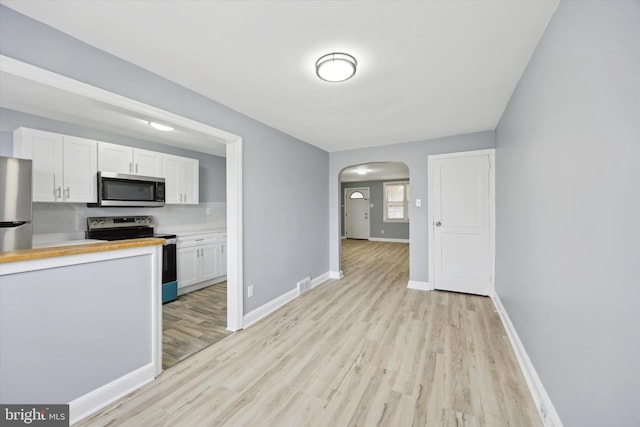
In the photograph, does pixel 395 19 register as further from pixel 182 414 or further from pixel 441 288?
pixel 441 288

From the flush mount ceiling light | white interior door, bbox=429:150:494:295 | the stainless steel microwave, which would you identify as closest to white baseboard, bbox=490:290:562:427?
white interior door, bbox=429:150:494:295

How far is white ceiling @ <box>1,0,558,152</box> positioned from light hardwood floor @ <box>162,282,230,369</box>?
7.81ft

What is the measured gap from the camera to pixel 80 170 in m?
3.06

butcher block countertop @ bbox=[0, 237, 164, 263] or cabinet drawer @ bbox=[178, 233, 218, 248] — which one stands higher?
butcher block countertop @ bbox=[0, 237, 164, 263]

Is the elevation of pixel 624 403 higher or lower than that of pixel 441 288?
higher

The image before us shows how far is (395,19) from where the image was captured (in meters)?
1.47

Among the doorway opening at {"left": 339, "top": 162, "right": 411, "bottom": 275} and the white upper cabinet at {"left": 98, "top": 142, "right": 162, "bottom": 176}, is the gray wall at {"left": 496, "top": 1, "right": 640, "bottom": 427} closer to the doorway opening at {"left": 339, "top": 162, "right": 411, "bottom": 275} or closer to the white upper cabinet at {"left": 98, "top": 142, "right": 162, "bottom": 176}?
the white upper cabinet at {"left": 98, "top": 142, "right": 162, "bottom": 176}

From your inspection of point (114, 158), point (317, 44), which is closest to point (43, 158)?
point (114, 158)

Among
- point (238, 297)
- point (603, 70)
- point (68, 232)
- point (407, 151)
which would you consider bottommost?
point (238, 297)

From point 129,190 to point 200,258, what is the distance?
139 cm

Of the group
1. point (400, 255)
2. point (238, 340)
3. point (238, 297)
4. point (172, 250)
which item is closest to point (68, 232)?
point (172, 250)

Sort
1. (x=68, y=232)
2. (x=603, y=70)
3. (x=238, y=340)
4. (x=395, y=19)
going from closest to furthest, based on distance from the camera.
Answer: (x=603, y=70) < (x=395, y=19) < (x=238, y=340) < (x=68, y=232)

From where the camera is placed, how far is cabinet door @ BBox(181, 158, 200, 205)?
416 cm

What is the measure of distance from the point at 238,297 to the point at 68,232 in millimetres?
2445
